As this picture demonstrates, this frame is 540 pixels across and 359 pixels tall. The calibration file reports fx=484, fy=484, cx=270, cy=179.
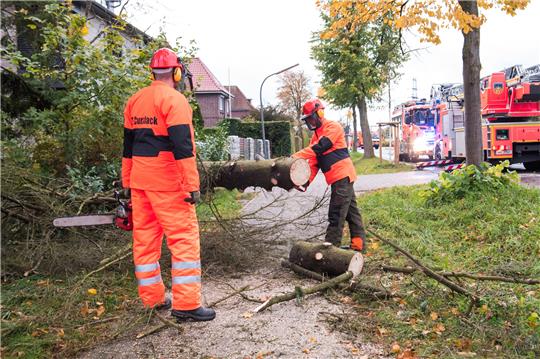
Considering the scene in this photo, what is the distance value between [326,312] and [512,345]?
1293mm

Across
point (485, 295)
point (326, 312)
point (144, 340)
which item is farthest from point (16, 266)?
point (485, 295)

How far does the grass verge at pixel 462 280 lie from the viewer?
3.23 m

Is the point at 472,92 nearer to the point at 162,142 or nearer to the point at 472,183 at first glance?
the point at 472,183

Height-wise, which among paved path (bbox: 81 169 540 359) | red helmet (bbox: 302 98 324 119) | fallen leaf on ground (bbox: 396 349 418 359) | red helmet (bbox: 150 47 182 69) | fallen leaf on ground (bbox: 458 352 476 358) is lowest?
fallen leaf on ground (bbox: 396 349 418 359)

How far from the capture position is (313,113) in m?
5.45

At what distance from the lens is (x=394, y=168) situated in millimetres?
19328

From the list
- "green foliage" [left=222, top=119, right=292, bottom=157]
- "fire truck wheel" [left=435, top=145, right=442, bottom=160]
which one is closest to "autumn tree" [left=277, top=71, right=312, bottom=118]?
"green foliage" [left=222, top=119, right=292, bottom=157]

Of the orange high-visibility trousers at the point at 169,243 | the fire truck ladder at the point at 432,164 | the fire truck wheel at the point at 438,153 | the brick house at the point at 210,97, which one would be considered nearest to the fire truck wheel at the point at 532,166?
the fire truck ladder at the point at 432,164

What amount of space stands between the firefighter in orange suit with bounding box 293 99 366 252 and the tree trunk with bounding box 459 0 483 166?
11.5ft

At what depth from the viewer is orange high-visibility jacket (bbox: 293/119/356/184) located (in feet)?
17.9

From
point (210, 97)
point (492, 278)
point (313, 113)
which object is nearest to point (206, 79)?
point (210, 97)

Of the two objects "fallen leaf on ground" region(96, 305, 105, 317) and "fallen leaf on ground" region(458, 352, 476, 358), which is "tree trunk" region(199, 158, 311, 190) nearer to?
"fallen leaf on ground" region(96, 305, 105, 317)

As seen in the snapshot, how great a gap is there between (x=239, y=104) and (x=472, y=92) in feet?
181

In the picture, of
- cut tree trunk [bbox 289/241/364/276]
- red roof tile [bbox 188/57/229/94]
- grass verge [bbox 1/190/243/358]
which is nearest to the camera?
grass verge [bbox 1/190/243/358]
